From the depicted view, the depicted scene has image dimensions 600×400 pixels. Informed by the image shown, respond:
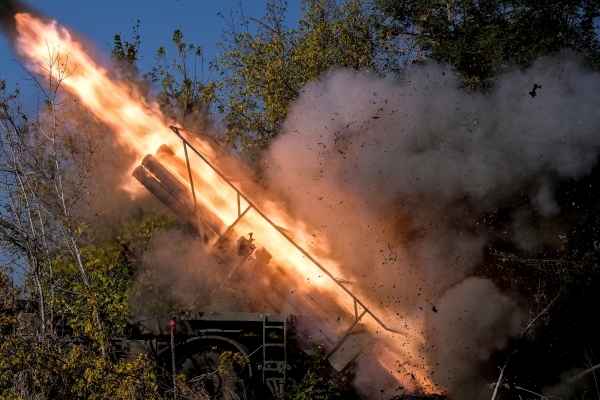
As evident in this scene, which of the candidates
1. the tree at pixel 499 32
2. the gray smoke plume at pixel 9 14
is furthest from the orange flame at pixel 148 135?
the tree at pixel 499 32

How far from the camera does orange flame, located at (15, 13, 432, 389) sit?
1348cm

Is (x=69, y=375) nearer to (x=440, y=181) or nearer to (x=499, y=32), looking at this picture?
(x=440, y=181)

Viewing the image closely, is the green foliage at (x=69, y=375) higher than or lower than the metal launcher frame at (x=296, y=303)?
lower

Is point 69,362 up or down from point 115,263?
down

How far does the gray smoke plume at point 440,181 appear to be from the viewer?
47.1 ft

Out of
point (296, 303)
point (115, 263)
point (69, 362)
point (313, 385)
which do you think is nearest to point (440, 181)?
point (296, 303)

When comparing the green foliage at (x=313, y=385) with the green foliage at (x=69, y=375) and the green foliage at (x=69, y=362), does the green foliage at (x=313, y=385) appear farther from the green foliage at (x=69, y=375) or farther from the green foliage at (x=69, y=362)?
the green foliage at (x=69, y=375)

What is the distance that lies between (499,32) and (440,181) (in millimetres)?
7150

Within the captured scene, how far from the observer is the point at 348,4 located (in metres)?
22.9

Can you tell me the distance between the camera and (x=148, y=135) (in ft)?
48.9

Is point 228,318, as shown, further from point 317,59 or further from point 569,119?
point 317,59

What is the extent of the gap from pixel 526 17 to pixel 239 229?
440 inches

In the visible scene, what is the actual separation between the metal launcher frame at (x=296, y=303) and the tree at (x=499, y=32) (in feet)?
24.8

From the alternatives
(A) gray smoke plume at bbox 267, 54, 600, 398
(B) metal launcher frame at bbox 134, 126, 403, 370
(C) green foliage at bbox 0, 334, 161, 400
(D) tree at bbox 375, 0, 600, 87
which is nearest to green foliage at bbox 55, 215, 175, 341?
(B) metal launcher frame at bbox 134, 126, 403, 370
